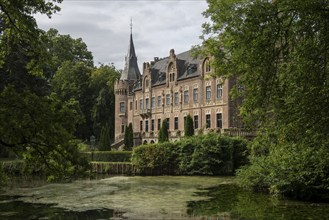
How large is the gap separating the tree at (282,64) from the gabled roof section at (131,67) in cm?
4250

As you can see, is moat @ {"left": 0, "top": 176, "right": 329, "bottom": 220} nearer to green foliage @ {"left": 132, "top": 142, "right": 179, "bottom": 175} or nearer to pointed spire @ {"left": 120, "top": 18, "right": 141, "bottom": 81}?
green foliage @ {"left": 132, "top": 142, "right": 179, "bottom": 175}

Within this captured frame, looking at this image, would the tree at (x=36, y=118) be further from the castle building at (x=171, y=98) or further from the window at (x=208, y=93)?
the window at (x=208, y=93)

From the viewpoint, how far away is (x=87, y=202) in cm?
1673

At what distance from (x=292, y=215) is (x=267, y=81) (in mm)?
5370

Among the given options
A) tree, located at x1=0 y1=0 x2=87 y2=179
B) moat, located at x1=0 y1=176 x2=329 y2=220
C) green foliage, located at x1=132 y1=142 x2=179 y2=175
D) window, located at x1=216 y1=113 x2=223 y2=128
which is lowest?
moat, located at x1=0 y1=176 x2=329 y2=220

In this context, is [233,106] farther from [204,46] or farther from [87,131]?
[87,131]

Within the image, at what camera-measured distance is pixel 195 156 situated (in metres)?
31.1

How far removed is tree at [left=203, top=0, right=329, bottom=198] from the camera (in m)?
9.94

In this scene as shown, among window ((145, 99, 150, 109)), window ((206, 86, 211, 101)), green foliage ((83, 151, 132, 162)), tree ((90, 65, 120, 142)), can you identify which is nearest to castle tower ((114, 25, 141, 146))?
tree ((90, 65, 120, 142))

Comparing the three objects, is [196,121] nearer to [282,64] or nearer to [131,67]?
[131,67]

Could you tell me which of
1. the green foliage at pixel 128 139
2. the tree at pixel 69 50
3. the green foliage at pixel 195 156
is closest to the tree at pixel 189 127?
the green foliage at pixel 195 156

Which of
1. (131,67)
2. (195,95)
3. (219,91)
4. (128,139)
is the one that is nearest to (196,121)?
(195,95)

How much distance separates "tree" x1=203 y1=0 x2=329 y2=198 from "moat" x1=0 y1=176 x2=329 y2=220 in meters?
2.67

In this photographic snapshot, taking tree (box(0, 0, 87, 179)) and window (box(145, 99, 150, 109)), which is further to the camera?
window (box(145, 99, 150, 109))
